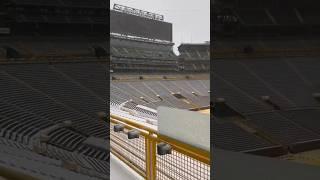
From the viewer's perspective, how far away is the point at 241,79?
0.92 meters

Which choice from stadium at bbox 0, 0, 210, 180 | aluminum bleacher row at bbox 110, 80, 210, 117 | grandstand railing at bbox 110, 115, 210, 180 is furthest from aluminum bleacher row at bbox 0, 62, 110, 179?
aluminum bleacher row at bbox 110, 80, 210, 117

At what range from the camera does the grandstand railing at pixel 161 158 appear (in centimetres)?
133

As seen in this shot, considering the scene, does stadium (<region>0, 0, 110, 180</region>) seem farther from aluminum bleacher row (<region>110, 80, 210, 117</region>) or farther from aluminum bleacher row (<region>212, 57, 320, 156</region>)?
aluminum bleacher row (<region>110, 80, 210, 117</region>)

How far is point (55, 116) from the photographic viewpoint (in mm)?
1184

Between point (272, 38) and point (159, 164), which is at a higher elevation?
point (272, 38)

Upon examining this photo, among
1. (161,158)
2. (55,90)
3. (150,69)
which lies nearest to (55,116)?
(55,90)

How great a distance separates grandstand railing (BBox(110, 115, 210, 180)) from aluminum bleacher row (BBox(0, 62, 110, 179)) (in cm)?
36

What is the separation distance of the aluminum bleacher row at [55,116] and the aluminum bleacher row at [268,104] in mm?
433

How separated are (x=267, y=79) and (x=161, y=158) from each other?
2.99ft

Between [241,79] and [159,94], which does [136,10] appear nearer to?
[159,94]

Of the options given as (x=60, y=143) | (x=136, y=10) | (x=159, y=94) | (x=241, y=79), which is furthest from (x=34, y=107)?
(x=136, y=10)

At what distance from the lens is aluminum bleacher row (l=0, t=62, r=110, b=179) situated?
115 centimetres

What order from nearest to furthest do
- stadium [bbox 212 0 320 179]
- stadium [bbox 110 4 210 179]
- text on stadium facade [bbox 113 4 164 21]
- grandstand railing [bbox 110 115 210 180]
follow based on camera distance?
stadium [bbox 212 0 320 179]
grandstand railing [bbox 110 115 210 180]
stadium [bbox 110 4 210 179]
text on stadium facade [bbox 113 4 164 21]

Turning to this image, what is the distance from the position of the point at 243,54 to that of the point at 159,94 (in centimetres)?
1214
